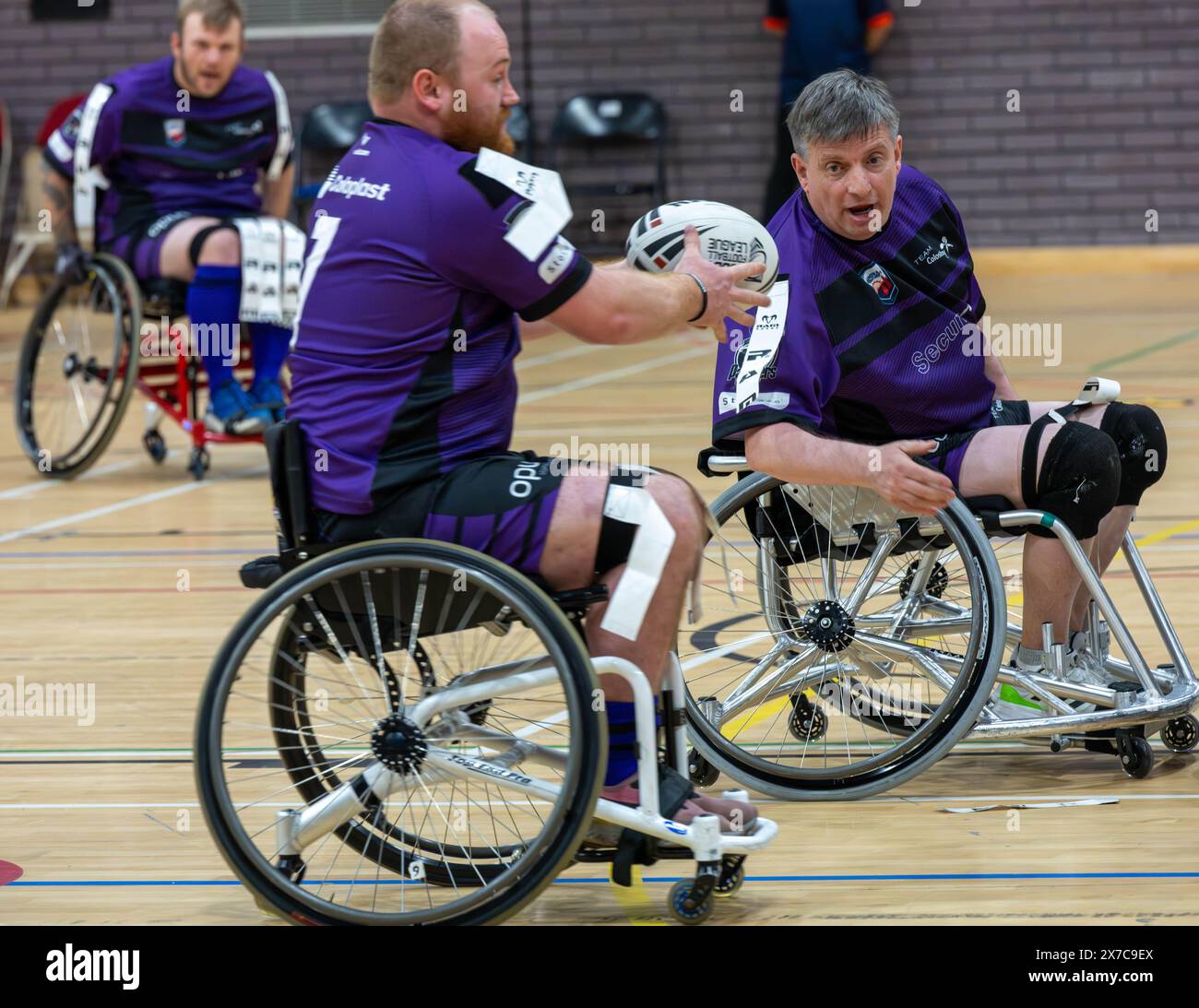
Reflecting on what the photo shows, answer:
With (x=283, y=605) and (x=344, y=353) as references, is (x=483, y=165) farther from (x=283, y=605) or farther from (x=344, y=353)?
(x=283, y=605)

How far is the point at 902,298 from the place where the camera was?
9.55ft

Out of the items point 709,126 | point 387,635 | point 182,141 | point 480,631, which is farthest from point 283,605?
point 709,126

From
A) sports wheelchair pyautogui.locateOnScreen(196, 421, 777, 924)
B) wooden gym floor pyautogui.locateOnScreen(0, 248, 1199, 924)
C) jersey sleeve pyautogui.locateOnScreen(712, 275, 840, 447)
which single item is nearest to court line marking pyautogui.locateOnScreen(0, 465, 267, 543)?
wooden gym floor pyautogui.locateOnScreen(0, 248, 1199, 924)

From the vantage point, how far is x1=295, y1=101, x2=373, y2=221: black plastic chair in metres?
11.3

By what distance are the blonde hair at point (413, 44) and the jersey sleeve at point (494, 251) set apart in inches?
→ 6.8

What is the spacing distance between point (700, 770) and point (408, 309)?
0.97 meters

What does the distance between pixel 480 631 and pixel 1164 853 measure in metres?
1.69

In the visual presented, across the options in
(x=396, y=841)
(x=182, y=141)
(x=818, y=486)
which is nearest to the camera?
(x=396, y=841)

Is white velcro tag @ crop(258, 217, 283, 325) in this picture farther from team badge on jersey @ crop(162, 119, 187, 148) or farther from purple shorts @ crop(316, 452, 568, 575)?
purple shorts @ crop(316, 452, 568, 575)

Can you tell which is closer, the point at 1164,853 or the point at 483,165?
the point at 483,165

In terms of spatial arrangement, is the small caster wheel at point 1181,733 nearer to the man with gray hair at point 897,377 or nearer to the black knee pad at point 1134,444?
the man with gray hair at point 897,377

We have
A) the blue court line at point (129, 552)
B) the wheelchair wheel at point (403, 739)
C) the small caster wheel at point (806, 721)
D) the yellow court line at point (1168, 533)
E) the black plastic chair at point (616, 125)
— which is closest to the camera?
the wheelchair wheel at point (403, 739)

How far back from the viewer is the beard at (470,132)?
2.38 m

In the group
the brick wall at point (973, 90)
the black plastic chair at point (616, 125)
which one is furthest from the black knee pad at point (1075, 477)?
the brick wall at point (973, 90)
